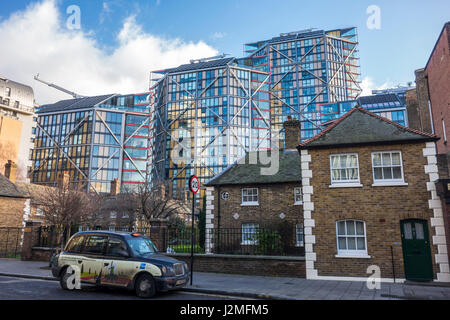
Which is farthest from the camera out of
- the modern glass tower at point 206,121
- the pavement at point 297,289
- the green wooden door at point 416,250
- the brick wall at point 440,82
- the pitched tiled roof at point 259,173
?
the modern glass tower at point 206,121

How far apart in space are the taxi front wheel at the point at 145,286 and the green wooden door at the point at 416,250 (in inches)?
381

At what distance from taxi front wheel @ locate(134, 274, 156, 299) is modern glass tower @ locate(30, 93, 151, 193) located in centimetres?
9760

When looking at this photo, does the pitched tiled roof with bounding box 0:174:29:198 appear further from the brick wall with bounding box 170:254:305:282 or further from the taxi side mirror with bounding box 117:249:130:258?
the taxi side mirror with bounding box 117:249:130:258

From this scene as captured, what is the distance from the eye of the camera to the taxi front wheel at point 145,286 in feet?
29.0

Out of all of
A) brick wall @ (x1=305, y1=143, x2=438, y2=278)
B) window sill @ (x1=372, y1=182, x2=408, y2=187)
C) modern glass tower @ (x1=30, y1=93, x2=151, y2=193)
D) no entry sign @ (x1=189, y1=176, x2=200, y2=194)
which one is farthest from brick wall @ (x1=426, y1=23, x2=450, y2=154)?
modern glass tower @ (x1=30, y1=93, x2=151, y2=193)

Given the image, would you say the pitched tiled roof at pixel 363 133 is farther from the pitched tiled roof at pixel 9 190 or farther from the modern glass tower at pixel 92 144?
the modern glass tower at pixel 92 144

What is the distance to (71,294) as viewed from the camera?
9.11m

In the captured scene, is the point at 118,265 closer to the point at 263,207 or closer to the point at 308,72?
the point at 263,207

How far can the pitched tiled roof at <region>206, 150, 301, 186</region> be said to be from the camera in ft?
70.4

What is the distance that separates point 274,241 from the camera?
1725cm

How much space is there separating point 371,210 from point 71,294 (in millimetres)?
11298

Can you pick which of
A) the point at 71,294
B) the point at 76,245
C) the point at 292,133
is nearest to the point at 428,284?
the point at 71,294

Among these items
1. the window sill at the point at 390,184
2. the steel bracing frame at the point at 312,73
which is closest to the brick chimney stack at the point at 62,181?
the window sill at the point at 390,184
